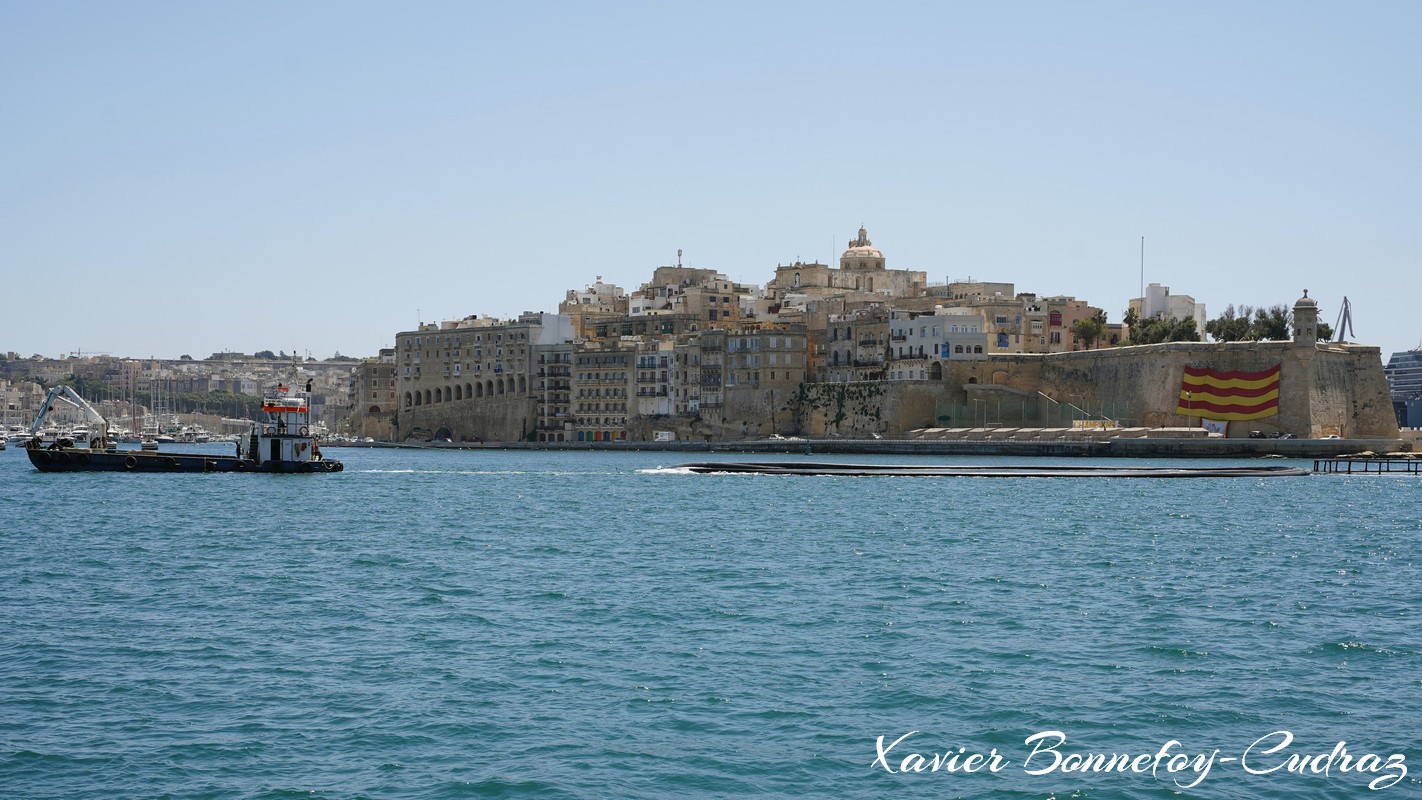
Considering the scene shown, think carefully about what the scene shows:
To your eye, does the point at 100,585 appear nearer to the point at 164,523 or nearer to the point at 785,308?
the point at 164,523

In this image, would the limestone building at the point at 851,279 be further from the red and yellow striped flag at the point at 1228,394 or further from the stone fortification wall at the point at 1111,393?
the red and yellow striped flag at the point at 1228,394

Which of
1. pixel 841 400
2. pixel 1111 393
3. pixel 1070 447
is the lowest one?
→ pixel 1070 447

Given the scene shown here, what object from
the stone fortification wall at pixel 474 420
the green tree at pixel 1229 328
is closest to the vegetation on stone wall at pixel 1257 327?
the green tree at pixel 1229 328

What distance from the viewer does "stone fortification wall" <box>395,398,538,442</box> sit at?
103625mm

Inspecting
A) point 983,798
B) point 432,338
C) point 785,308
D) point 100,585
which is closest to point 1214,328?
point 785,308

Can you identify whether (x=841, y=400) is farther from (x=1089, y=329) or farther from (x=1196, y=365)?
(x=1196, y=365)

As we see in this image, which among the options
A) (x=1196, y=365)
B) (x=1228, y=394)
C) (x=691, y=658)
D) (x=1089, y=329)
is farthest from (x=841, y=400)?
(x=691, y=658)

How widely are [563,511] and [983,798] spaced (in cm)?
3009

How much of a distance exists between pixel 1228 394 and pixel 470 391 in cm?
5251

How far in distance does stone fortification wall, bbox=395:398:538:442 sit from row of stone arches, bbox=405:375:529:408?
0.74 metres

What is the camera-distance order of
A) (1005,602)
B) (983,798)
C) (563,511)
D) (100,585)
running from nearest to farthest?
1. (983,798)
2. (1005,602)
3. (100,585)
4. (563,511)

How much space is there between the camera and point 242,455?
6022 cm

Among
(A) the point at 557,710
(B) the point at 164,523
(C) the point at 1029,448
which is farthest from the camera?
(C) the point at 1029,448

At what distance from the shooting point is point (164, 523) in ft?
120
